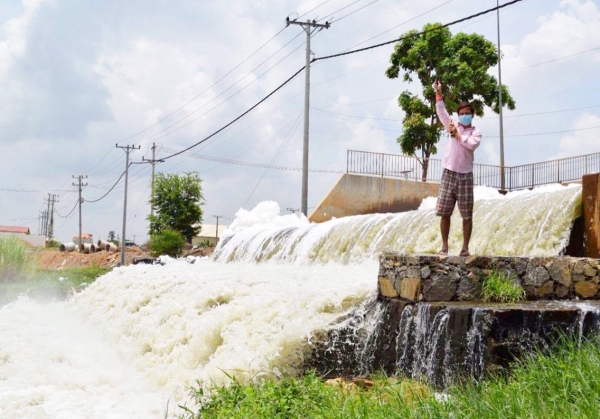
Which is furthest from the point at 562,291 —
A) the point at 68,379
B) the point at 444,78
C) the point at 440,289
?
the point at 444,78

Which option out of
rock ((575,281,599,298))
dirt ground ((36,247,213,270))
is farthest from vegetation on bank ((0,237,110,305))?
rock ((575,281,599,298))

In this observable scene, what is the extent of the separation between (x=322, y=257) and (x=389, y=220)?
5.01 feet

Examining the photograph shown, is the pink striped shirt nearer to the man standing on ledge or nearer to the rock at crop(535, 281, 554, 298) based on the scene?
the man standing on ledge

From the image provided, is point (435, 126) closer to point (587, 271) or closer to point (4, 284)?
point (4, 284)

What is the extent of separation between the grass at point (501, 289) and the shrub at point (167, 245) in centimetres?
2696

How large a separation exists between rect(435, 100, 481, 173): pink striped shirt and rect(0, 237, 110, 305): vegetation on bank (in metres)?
14.3

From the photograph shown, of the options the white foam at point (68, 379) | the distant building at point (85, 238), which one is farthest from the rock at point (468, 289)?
the distant building at point (85, 238)

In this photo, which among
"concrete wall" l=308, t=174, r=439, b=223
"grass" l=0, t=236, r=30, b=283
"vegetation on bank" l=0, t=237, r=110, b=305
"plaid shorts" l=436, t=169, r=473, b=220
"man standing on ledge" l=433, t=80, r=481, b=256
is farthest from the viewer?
"grass" l=0, t=236, r=30, b=283

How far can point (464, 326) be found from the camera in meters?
5.38

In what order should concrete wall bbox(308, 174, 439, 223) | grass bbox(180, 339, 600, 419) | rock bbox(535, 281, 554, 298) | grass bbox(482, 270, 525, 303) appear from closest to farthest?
1. grass bbox(180, 339, 600, 419)
2. grass bbox(482, 270, 525, 303)
3. rock bbox(535, 281, 554, 298)
4. concrete wall bbox(308, 174, 439, 223)

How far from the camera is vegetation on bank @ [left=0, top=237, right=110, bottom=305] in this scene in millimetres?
17922

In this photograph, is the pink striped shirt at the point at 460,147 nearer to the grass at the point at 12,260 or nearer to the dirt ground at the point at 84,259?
the grass at the point at 12,260

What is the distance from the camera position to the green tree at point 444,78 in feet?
88.8

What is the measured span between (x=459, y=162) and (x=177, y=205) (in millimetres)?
33794
